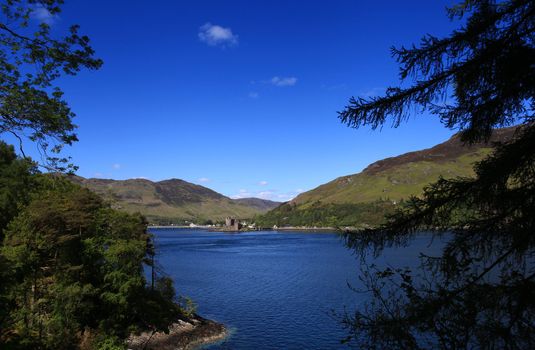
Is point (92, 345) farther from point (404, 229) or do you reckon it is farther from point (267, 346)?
point (404, 229)

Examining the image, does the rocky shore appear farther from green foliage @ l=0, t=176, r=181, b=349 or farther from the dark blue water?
green foliage @ l=0, t=176, r=181, b=349

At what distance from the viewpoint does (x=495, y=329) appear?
7.27 meters

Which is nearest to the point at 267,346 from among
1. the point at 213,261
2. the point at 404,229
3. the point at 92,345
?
the point at 92,345

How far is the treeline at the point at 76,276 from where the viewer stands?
36.7 meters

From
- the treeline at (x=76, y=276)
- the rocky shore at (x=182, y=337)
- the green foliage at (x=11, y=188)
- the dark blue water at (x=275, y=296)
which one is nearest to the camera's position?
the treeline at (x=76, y=276)

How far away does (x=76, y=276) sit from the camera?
40062 millimetres

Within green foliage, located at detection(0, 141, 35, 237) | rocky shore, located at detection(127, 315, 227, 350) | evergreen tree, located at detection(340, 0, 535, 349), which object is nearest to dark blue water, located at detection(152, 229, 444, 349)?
rocky shore, located at detection(127, 315, 227, 350)

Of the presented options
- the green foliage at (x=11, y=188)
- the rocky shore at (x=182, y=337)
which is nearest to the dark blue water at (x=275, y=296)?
the rocky shore at (x=182, y=337)

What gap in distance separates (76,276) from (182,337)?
14.8 m

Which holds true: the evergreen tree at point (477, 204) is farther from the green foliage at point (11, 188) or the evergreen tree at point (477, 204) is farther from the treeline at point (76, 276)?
the green foliage at point (11, 188)

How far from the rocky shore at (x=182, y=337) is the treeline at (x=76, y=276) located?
195 cm

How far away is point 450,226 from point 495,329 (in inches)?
88.1

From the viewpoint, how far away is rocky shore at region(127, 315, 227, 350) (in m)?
44.3

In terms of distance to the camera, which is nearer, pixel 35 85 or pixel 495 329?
pixel 495 329
